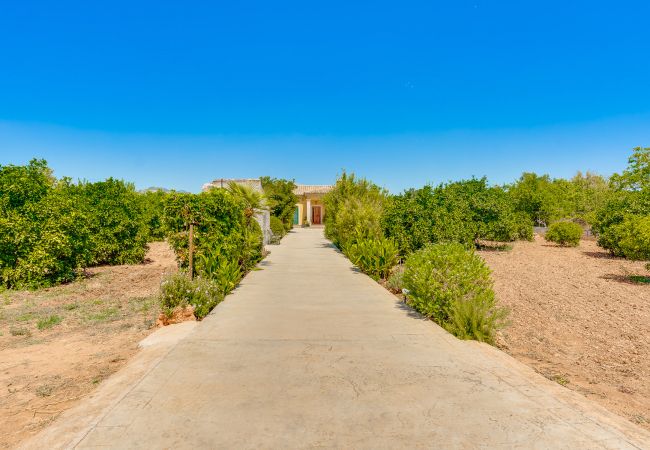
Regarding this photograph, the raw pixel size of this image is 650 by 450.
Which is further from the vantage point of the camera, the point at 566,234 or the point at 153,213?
the point at 153,213

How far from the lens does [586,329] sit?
747 cm

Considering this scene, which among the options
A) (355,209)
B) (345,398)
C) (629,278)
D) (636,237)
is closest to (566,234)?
(636,237)

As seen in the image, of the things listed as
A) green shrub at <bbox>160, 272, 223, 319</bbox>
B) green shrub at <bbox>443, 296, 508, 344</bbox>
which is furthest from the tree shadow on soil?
green shrub at <bbox>160, 272, 223, 319</bbox>

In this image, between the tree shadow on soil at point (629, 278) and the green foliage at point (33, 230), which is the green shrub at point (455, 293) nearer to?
the tree shadow on soil at point (629, 278)

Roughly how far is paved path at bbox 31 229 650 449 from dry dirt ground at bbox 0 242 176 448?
0.86 meters

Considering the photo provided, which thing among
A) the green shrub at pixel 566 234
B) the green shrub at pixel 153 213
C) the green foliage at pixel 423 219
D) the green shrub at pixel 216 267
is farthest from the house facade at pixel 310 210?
the green shrub at pixel 216 267

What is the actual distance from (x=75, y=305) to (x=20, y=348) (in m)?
3.00

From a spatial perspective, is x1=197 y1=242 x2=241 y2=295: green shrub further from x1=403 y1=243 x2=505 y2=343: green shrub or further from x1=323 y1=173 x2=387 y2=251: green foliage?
x1=323 y1=173 x2=387 y2=251: green foliage

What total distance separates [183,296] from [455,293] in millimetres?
5042

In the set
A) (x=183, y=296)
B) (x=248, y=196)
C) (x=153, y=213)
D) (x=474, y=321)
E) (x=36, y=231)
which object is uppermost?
(x=248, y=196)

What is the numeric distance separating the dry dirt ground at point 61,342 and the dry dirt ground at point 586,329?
19.2ft

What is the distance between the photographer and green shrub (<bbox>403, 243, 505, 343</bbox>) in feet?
20.5

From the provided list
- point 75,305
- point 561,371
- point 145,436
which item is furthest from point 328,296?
point 145,436

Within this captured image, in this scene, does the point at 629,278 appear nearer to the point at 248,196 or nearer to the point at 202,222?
the point at 202,222
